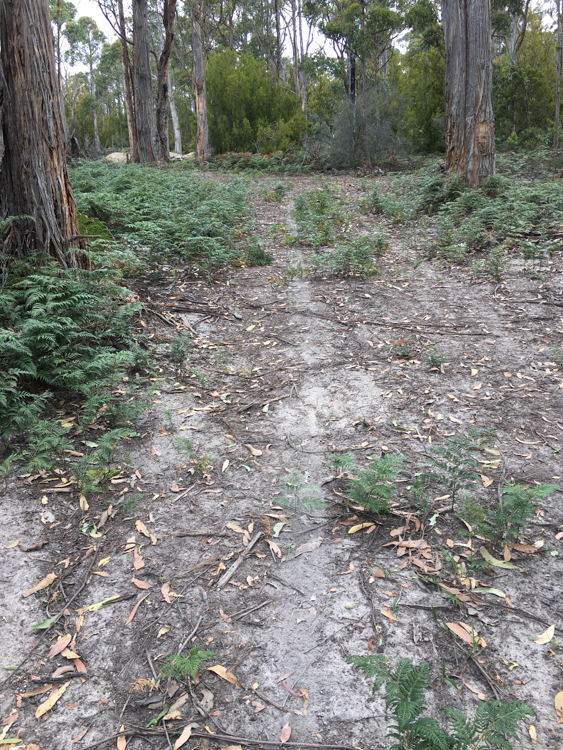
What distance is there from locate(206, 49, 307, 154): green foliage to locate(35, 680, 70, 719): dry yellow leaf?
23061 millimetres

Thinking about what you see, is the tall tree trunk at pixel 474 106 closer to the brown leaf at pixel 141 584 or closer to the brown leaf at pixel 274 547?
the brown leaf at pixel 274 547

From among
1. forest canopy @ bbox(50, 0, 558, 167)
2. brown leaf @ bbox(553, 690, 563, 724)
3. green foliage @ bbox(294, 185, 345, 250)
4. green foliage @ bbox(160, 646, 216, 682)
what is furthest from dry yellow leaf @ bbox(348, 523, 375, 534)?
forest canopy @ bbox(50, 0, 558, 167)

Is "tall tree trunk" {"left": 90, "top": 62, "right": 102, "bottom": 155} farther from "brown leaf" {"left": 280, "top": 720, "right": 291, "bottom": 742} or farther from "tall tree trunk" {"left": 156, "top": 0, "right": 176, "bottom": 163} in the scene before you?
"brown leaf" {"left": 280, "top": 720, "right": 291, "bottom": 742}

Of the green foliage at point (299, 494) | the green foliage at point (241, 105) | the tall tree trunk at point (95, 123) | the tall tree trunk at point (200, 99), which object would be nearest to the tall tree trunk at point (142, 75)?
the tall tree trunk at point (200, 99)

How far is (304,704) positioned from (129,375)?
2.98 m

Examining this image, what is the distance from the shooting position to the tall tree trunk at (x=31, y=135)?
425 cm

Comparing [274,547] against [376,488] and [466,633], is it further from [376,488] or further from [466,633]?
[466,633]

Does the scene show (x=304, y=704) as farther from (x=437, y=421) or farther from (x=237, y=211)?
(x=237, y=211)

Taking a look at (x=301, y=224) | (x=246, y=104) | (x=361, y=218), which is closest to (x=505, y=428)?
(x=301, y=224)

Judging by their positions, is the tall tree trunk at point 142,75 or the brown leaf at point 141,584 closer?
the brown leaf at point 141,584

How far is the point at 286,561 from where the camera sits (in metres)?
2.63

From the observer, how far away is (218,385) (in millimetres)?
4371

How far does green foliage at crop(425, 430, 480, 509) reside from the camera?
107 inches

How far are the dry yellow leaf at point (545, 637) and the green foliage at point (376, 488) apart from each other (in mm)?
894
